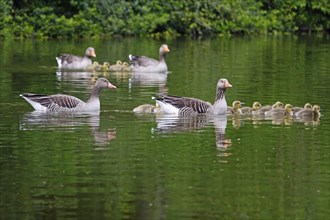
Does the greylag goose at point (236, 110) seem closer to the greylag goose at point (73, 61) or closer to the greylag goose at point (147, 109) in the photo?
the greylag goose at point (147, 109)

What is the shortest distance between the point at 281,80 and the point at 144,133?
36.8ft

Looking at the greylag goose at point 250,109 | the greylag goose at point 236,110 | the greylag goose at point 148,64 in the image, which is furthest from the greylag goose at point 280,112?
the greylag goose at point 148,64

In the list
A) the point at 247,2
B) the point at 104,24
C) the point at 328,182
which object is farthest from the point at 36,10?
the point at 328,182

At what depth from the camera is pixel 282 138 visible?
63.4ft

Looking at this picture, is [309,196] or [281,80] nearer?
[309,196]

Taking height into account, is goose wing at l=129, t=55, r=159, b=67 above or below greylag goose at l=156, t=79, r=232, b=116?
above

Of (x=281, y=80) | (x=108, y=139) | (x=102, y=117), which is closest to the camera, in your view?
(x=108, y=139)

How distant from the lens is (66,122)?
70.0 ft

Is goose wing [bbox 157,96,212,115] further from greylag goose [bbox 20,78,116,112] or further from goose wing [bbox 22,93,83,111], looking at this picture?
goose wing [bbox 22,93,83,111]

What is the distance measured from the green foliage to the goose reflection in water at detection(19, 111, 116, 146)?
83.4 ft

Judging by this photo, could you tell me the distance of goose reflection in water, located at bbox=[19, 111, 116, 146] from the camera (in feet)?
64.1

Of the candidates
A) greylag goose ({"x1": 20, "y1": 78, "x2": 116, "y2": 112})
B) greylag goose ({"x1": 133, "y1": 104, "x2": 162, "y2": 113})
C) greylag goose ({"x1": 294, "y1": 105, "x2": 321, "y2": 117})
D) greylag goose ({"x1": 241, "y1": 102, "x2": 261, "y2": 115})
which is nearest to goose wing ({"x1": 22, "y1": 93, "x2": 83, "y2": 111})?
greylag goose ({"x1": 20, "y1": 78, "x2": 116, "y2": 112})

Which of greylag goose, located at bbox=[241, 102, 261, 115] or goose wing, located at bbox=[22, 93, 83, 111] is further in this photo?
greylag goose, located at bbox=[241, 102, 261, 115]

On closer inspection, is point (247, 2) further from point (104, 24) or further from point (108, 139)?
point (108, 139)
